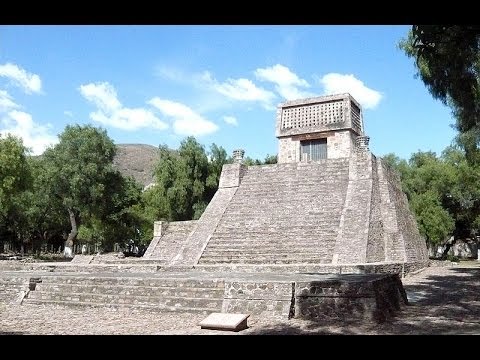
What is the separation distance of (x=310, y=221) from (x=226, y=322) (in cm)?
917

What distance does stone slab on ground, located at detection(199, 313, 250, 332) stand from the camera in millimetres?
6801

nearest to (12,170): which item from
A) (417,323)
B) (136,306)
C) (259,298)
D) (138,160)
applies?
(136,306)

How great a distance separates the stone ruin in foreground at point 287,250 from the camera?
8.02 metres

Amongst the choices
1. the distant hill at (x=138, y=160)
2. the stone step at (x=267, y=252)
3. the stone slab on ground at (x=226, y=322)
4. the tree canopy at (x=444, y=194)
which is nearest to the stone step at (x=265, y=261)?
the stone step at (x=267, y=252)

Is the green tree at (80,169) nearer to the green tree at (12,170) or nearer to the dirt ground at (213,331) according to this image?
the green tree at (12,170)

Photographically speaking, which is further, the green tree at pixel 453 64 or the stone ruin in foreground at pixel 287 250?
the stone ruin in foreground at pixel 287 250

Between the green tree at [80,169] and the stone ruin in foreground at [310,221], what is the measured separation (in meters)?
11.2

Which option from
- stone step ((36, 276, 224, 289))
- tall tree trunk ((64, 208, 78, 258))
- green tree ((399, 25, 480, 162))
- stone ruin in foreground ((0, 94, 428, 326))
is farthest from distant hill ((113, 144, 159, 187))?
green tree ((399, 25, 480, 162))

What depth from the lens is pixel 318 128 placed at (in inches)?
890

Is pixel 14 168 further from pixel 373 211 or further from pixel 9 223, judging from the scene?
pixel 373 211

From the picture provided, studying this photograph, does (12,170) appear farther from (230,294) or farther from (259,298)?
(259,298)
